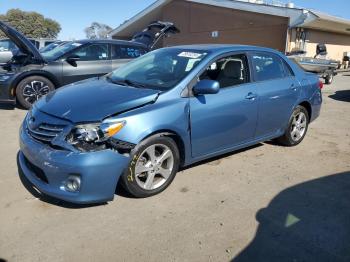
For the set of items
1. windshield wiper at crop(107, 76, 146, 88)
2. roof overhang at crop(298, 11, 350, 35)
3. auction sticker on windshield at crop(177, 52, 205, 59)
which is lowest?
windshield wiper at crop(107, 76, 146, 88)

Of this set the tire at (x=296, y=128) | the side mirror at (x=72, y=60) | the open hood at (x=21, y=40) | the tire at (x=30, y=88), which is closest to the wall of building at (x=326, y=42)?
the side mirror at (x=72, y=60)

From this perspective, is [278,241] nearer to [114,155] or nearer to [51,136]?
[114,155]

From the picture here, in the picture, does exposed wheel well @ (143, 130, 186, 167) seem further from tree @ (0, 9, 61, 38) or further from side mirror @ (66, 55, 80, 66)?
tree @ (0, 9, 61, 38)

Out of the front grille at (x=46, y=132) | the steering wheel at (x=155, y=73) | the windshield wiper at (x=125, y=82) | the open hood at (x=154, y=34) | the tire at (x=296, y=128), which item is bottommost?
the tire at (x=296, y=128)

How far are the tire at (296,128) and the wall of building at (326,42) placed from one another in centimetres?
1340

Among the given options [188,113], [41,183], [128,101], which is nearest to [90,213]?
[41,183]

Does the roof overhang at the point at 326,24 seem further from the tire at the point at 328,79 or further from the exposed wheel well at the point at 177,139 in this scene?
the exposed wheel well at the point at 177,139

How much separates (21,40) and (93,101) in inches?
182

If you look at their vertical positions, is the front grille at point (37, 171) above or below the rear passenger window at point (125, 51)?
below

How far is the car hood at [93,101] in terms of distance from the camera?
3.46m

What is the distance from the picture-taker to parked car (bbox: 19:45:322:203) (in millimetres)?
3326

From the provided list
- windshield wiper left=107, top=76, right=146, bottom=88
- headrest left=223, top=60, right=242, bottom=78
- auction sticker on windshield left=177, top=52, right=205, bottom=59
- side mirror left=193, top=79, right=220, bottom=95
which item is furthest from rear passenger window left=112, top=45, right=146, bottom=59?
side mirror left=193, top=79, right=220, bottom=95

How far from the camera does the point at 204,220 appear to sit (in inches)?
135

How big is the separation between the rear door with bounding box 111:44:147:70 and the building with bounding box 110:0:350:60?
10.8 m
